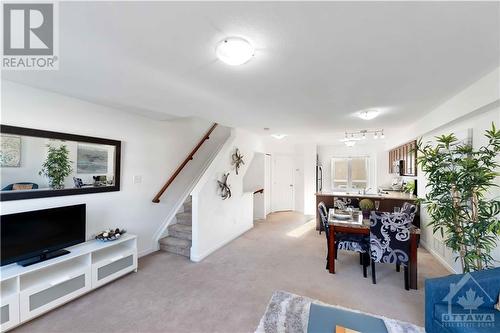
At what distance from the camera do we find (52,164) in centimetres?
260

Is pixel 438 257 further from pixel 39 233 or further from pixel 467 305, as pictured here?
pixel 39 233

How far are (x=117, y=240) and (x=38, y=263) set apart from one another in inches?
31.8

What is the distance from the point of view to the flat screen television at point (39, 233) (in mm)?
2117

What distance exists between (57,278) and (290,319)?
8.17ft

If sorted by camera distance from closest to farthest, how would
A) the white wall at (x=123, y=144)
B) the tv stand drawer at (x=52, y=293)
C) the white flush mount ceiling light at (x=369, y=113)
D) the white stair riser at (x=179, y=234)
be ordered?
the tv stand drawer at (x=52, y=293)
the white wall at (x=123, y=144)
the white flush mount ceiling light at (x=369, y=113)
the white stair riser at (x=179, y=234)

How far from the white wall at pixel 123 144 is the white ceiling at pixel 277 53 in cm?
21

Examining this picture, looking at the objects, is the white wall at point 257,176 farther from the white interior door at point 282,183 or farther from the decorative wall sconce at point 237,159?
the decorative wall sconce at point 237,159

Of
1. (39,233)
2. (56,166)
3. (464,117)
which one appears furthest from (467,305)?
(56,166)

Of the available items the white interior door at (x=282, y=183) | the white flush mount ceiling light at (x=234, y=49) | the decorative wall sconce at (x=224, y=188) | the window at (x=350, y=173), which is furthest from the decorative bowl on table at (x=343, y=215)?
the window at (x=350, y=173)

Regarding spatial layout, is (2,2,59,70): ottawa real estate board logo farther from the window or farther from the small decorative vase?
the window

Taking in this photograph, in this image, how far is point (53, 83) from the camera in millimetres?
2350

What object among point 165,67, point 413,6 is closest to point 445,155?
point 413,6

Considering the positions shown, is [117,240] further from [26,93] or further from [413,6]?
[413,6]

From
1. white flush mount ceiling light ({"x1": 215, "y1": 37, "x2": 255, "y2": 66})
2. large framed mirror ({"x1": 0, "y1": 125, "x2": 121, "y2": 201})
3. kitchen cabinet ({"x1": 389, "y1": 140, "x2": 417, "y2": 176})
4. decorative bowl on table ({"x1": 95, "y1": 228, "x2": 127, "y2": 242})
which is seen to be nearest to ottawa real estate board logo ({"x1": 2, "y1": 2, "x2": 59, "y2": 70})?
large framed mirror ({"x1": 0, "y1": 125, "x2": 121, "y2": 201})
